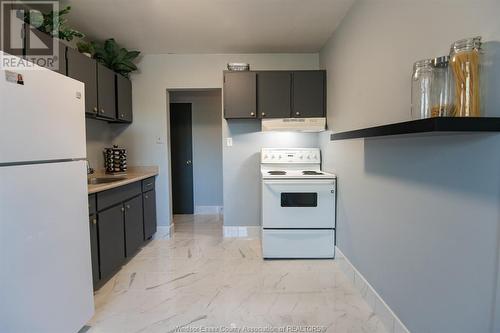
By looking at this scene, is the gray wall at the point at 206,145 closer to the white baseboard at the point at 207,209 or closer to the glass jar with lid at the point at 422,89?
the white baseboard at the point at 207,209

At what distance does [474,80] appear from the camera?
99 centimetres

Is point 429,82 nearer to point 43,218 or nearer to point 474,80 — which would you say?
point 474,80

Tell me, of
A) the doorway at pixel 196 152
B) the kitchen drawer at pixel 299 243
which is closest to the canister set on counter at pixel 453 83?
the kitchen drawer at pixel 299 243

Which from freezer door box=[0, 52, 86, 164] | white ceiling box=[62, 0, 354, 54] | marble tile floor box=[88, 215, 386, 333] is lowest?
marble tile floor box=[88, 215, 386, 333]

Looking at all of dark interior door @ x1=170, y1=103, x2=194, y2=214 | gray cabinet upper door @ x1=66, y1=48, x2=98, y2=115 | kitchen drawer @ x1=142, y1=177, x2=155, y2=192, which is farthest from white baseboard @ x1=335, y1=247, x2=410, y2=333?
dark interior door @ x1=170, y1=103, x2=194, y2=214

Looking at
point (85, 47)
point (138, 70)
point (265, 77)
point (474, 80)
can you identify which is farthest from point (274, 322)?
point (138, 70)

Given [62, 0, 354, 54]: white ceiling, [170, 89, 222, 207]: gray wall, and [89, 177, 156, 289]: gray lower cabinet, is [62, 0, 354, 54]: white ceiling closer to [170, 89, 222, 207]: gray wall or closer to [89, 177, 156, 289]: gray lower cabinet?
[170, 89, 222, 207]: gray wall

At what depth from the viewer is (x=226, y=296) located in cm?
208

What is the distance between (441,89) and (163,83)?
10.2 ft

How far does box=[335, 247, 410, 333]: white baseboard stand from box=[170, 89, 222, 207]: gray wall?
2806mm

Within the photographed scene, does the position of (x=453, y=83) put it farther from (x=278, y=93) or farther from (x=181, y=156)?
(x=181, y=156)

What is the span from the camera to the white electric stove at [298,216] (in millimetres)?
2697

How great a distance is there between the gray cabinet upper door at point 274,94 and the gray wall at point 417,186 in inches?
32.3

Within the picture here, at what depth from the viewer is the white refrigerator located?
114 cm
